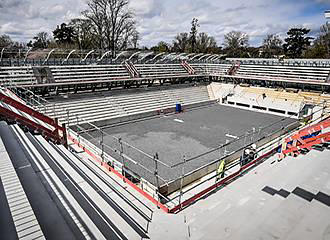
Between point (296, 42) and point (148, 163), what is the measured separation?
46.2m

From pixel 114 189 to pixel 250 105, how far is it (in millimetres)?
20011

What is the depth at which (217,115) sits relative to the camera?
66.0ft

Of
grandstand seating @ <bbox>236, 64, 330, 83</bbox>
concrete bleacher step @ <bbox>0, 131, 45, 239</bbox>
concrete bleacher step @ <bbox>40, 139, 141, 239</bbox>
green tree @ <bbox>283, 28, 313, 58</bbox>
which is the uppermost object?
green tree @ <bbox>283, 28, 313, 58</bbox>

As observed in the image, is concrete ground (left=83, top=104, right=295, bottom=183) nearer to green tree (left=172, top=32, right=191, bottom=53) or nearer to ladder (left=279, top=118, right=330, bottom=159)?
ladder (left=279, top=118, right=330, bottom=159)

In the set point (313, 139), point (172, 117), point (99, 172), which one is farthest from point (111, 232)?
point (172, 117)

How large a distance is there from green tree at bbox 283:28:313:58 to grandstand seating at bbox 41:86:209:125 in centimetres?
3003

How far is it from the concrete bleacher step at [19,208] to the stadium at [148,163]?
20 mm

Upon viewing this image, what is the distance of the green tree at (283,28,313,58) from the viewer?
4297 centimetres

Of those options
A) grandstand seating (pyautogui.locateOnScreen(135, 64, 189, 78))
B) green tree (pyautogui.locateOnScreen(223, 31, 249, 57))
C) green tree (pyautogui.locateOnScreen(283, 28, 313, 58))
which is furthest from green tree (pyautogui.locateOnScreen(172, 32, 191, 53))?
grandstand seating (pyautogui.locateOnScreen(135, 64, 189, 78))

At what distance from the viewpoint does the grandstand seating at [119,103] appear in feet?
55.7

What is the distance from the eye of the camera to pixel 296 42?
43.8 metres

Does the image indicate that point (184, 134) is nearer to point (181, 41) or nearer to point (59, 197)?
point (59, 197)

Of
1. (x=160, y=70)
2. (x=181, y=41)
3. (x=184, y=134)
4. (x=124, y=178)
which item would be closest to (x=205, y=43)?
(x=181, y=41)

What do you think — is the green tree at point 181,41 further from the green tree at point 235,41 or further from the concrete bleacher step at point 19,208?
the concrete bleacher step at point 19,208
